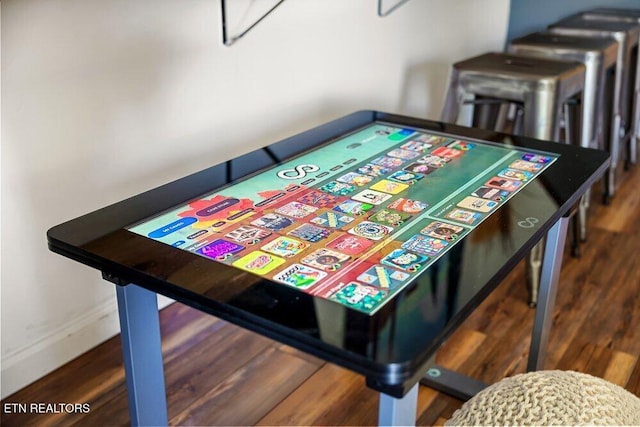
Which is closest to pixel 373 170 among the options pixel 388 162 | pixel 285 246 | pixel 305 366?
pixel 388 162

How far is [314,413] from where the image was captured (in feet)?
5.70

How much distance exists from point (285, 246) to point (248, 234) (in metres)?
0.08

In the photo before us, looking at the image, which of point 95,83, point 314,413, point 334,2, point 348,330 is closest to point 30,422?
point 314,413

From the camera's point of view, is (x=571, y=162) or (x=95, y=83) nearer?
(x=571, y=162)

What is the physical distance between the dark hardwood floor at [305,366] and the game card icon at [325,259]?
0.74m

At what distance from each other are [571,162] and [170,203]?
32.9 inches

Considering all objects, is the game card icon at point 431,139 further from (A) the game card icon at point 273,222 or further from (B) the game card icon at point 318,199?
(A) the game card icon at point 273,222

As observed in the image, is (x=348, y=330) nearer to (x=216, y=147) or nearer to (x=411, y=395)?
(x=411, y=395)

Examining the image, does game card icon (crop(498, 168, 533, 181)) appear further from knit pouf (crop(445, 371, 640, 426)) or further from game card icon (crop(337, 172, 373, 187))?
knit pouf (crop(445, 371, 640, 426))

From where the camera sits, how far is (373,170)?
1482mm

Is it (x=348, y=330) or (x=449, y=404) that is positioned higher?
(x=348, y=330)

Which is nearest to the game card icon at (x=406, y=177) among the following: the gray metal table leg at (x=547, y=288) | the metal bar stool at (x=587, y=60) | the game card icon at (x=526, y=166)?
the game card icon at (x=526, y=166)

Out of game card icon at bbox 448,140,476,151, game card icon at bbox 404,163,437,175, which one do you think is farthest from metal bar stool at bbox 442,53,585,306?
game card icon at bbox 404,163,437,175

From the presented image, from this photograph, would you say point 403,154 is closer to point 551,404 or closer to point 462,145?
point 462,145
